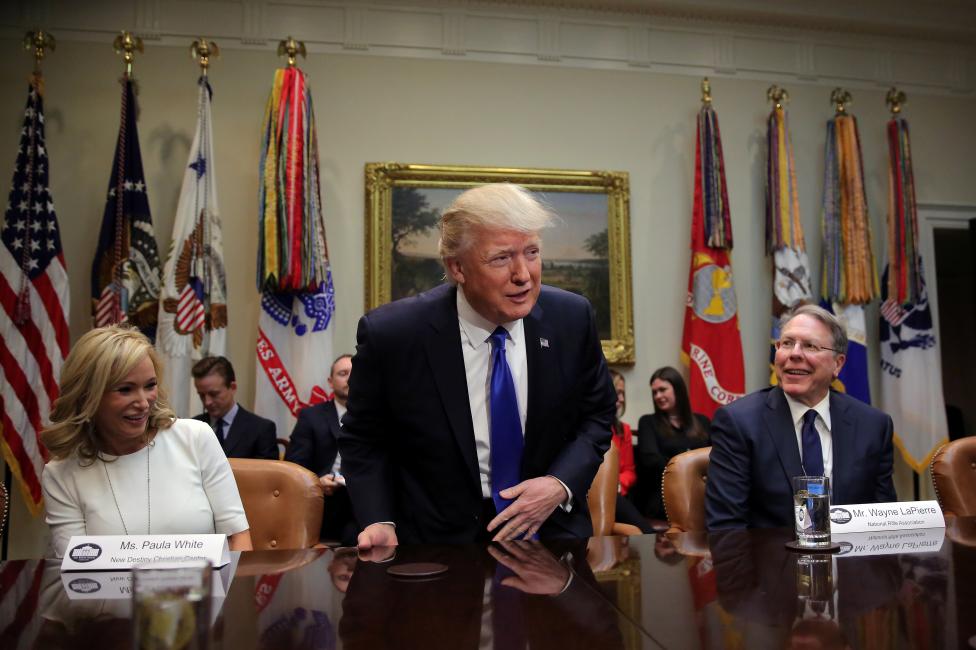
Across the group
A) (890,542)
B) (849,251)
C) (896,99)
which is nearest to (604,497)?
(890,542)

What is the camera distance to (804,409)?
260 cm

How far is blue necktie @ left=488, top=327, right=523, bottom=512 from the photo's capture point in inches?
79.3

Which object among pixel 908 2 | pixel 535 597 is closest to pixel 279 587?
pixel 535 597

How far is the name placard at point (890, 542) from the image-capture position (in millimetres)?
1631

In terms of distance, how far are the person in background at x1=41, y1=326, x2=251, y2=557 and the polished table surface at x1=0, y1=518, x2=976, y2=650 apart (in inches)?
17.2

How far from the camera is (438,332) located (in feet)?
6.82

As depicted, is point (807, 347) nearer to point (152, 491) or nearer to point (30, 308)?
point (152, 491)

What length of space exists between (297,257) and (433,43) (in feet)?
6.55

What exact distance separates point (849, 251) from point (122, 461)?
5214mm

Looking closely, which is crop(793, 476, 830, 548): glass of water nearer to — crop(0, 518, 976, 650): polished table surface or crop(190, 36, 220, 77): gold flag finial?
crop(0, 518, 976, 650): polished table surface

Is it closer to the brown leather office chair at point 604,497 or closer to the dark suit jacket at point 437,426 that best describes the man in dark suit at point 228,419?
the brown leather office chair at point 604,497

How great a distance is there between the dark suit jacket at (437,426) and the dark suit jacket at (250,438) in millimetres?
2575

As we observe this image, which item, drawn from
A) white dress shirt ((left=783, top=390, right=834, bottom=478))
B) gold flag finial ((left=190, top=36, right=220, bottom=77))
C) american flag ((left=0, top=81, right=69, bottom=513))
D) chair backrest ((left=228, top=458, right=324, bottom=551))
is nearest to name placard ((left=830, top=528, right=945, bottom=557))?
white dress shirt ((left=783, top=390, right=834, bottom=478))

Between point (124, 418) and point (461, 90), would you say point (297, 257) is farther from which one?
point (124, 418)
